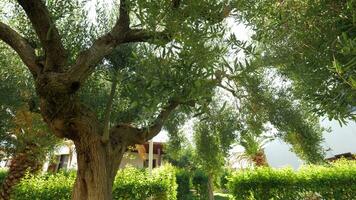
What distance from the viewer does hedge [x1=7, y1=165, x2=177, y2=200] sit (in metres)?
11.0

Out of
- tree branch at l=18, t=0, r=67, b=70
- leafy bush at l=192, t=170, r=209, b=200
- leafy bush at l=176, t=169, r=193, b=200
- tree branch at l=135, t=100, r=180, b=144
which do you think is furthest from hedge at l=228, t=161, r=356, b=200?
tree branch at l=18, t=0, r=67, b=70

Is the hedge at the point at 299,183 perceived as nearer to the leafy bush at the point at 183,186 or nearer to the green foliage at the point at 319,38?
the leafy bush at the point at 183,186

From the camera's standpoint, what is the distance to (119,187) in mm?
11977

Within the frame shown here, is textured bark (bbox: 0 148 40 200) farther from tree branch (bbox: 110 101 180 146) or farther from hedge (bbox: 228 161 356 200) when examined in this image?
hedge (bbox: 228 161 356 200)

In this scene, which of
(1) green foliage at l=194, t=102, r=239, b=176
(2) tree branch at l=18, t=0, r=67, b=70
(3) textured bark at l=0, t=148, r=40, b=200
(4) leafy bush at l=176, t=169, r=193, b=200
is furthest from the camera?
(4) leafy bush at l=176, t=169, r=193, b=200

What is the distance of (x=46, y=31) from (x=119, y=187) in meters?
8.08

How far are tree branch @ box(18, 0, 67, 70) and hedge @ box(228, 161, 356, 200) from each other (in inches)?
360

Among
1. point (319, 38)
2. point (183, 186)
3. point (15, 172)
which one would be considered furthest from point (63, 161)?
point (319, 38)

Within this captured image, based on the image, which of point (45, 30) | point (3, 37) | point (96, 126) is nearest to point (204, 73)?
point (45, 30)

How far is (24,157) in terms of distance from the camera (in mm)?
13875

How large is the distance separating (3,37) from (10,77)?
4130mm

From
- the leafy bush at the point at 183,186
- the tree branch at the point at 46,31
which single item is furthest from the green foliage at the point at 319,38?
the leafy bush at the point at 183,186

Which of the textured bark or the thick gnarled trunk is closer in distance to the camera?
the thick gnarled trunk

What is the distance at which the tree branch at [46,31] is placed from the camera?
500 centimetres
